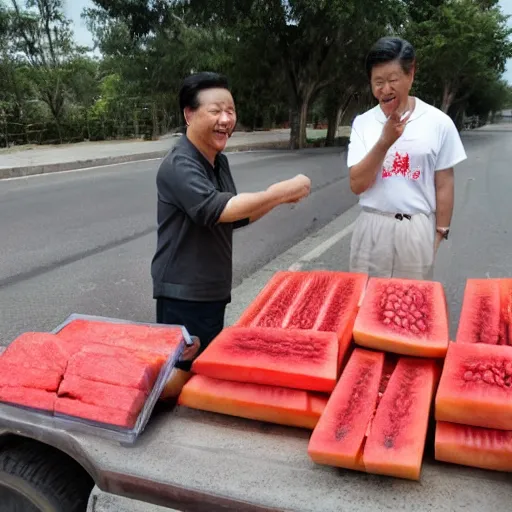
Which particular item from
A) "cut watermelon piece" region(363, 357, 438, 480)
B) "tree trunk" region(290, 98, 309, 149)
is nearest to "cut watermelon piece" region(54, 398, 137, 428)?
"cut watermelon piece" region(363, 357, 438, 480)

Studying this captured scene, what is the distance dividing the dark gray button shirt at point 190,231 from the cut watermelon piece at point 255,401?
2.05 feet

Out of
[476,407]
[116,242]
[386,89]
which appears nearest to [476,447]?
[476,407]

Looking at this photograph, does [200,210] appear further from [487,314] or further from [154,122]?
[154,122]

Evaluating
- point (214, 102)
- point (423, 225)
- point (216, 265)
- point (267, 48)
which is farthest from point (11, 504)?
point (267, 48)

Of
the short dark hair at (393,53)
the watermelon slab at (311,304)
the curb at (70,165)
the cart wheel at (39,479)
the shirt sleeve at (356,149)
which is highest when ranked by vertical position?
the short dark hair at (393,53)

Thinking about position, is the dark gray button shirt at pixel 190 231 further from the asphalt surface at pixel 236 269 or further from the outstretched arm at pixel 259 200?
the asphalt surface at pixel 236 269

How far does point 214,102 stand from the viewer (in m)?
2.14

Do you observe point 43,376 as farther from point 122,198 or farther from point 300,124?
point 300,124

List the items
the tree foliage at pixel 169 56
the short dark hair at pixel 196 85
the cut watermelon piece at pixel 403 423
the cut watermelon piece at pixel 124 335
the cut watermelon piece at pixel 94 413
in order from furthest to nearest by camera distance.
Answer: the tree foliage at pixel 169 56, the short dark hair at pixel 196 85, the cut watermelon piece at pixel 124 335, the cut watermelon piece at pixel 94 413, the cut watermelon piece at pixel 403 423

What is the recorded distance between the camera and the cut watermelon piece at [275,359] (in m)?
1.69

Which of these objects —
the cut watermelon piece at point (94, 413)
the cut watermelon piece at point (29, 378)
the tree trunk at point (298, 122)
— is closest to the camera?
the cut watermelon piece at point (94, 413)

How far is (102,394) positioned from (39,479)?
1.43ft

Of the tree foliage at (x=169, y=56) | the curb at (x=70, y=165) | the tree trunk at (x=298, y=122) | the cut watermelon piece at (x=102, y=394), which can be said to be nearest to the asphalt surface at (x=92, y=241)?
the curb at (x=70, y=165)

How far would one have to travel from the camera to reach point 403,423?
1555 millimetres
